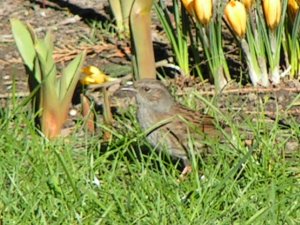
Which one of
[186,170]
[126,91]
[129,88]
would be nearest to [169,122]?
[129,88]

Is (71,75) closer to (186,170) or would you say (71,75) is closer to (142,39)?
(142,39)

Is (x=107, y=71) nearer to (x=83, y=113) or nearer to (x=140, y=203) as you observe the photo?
(x=83, y=113)

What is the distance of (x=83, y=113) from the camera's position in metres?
6.64

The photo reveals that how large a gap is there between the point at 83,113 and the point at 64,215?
152 cm

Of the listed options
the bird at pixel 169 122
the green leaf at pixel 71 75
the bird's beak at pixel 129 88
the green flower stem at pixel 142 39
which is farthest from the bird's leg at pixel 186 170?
the green flower stem at pixel 142 39

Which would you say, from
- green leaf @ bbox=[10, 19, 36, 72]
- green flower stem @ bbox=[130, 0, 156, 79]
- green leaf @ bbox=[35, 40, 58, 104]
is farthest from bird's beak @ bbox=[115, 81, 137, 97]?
green leaf @ bbox=[10, 19, 36, 72]

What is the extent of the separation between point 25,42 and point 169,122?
2.85 ft

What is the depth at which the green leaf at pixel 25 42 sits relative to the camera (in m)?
6.26

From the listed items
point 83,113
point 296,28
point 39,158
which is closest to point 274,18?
point 296,28

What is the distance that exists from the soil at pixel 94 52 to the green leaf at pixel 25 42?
166 millimetres

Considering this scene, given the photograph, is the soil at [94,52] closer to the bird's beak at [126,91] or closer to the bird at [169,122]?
the bird's beak at [126,91]

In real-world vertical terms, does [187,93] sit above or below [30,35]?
below

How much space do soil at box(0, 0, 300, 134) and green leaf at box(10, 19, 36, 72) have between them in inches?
6.5

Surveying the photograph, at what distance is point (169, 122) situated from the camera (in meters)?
6.22
